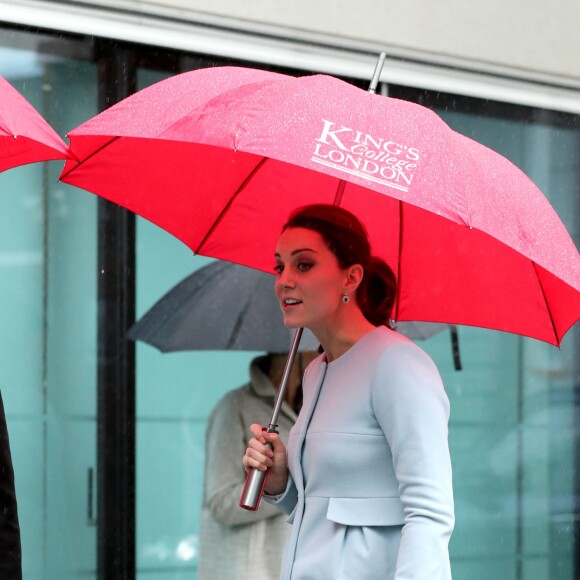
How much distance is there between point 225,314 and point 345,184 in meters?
1.51

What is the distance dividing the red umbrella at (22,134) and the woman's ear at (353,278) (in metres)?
0.83

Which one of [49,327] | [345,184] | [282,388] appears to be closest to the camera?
[282,388]

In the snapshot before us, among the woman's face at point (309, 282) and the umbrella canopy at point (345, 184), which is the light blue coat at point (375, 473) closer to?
the woman's face at point (309, 282)

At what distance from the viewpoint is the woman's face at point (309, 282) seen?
338 cm

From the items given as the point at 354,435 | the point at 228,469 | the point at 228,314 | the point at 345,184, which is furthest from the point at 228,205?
the point at 228,469

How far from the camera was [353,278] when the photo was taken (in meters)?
3.43

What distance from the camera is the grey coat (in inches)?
207

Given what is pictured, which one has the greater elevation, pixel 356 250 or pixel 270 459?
pixel 356 250

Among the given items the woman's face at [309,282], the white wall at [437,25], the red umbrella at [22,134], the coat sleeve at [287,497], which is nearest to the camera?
the red umbrella at [22,134]

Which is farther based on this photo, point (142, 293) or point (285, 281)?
point (142, 293)

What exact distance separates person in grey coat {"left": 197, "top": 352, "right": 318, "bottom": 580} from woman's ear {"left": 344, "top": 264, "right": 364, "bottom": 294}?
74.3 inches

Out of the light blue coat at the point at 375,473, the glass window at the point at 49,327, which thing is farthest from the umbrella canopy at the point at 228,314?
the light blue coat at the point at 375,473

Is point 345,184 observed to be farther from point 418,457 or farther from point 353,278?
point 418,457

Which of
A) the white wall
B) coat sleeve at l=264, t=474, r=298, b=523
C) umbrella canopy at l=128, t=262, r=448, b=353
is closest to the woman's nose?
coat sleeve at l=264, t=474, r=298, b=523
